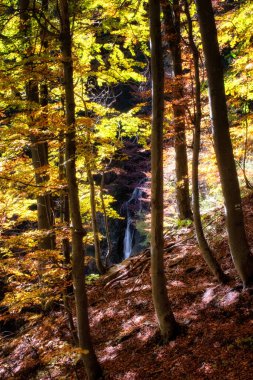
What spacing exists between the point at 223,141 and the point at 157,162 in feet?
3.65

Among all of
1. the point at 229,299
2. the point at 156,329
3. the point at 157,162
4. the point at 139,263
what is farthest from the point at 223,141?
the point at 139,263

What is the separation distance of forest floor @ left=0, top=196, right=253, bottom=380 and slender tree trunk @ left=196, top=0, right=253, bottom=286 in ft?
2.35

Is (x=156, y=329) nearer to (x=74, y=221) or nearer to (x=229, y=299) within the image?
(x=229, y=299)

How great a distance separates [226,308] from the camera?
509 centimetres

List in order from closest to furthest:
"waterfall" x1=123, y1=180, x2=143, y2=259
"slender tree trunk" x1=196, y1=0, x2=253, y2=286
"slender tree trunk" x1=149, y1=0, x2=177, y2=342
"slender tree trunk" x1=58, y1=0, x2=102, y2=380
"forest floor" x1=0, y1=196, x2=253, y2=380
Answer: "forest floor" x1=0, y1=196, x2=253, y2=380 → "slender tree trunk" x1=149, y1=0, x2=177, y2=342 → "slender tree trunk" x1=58, y1=0, x2=102, y2=380 → "slender tree trunk" x1=196, y1=0, x2=253, y2=286 → "waterfall" x1=123, y1=180, x2=143, y2=259

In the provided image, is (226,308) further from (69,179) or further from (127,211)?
(127,211)

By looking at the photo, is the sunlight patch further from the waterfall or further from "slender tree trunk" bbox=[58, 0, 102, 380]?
the waterfall

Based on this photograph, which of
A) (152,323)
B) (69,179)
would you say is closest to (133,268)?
(152,323)

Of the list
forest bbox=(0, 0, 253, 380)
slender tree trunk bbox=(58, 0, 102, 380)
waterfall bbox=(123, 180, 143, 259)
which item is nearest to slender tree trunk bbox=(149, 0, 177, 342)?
forest bbox=(0, 0, 253, 380)

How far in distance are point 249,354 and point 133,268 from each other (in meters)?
5.18

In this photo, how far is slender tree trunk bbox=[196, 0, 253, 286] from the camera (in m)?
5.05

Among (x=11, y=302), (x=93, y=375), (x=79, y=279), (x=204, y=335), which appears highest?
(x=79, y=279)

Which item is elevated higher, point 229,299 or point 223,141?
point 223,141

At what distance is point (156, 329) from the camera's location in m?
5.61
